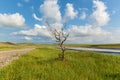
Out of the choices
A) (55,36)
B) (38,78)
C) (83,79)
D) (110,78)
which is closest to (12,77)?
(38,78)

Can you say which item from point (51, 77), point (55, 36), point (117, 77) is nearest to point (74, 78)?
point (51, 77)

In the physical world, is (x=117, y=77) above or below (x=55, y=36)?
below

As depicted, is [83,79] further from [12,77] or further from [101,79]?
[12,77]

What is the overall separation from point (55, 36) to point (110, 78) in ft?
41.5

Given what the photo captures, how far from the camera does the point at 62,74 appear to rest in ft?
47.5

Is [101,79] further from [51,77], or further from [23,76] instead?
[23,76]

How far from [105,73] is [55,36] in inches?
437

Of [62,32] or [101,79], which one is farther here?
[62,32]

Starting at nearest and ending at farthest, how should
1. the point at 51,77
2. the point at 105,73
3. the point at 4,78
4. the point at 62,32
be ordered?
the point at 4,78 < the point at 51,77 < the point at 105,73 < the point at 62,32

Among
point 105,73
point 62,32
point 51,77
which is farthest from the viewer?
point 62,32

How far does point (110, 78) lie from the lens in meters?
14.1

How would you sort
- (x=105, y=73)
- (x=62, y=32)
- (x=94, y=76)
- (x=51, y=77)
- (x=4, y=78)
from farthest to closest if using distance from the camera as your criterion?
(x=62, y=32)
(x=105, y=73)
(x=94, y=76)
(x=51, y=77)
(x=4, y=78)

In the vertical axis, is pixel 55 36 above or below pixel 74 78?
above

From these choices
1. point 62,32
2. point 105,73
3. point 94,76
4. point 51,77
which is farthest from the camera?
point 62,32
